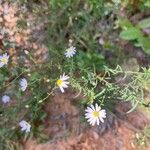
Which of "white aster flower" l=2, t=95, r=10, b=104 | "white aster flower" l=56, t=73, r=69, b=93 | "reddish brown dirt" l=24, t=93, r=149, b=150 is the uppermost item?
"white aster flower" l=56, t=73, r=69, b=93

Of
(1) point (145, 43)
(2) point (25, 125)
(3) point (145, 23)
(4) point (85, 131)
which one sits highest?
(3) point (145, 23)

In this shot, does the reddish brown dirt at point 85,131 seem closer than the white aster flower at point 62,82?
No

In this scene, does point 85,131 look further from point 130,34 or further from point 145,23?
point 145,23

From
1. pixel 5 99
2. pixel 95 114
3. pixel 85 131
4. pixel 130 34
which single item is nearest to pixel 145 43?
pixel 130 34

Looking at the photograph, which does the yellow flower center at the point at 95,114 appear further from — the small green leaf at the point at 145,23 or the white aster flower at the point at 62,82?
the small green leaf at the point at 145,23

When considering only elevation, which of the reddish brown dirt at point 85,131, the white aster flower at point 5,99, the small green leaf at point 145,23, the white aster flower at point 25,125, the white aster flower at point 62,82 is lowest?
the reddish brown dirt at point 85,131

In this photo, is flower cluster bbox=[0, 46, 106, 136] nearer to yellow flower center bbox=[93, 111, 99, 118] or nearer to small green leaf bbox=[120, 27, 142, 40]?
yellow flower center bbox=[93, 111, 99, 118]

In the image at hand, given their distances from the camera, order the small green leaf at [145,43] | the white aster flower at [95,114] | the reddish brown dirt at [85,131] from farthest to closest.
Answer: the small green leaf at [145,43]
the reddish brown dirt at [85,131]
the white aster flower at [95,114]

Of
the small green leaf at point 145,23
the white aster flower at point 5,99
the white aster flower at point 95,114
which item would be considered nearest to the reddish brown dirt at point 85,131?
the white aster flower at point 5,99

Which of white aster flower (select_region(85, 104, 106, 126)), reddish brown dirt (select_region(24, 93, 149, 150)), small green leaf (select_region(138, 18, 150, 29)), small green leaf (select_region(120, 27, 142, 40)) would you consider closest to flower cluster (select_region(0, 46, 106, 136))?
white aster flower (select_region(85, 104, 106, 126))

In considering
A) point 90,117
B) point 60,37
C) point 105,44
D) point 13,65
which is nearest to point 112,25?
point 105,44
